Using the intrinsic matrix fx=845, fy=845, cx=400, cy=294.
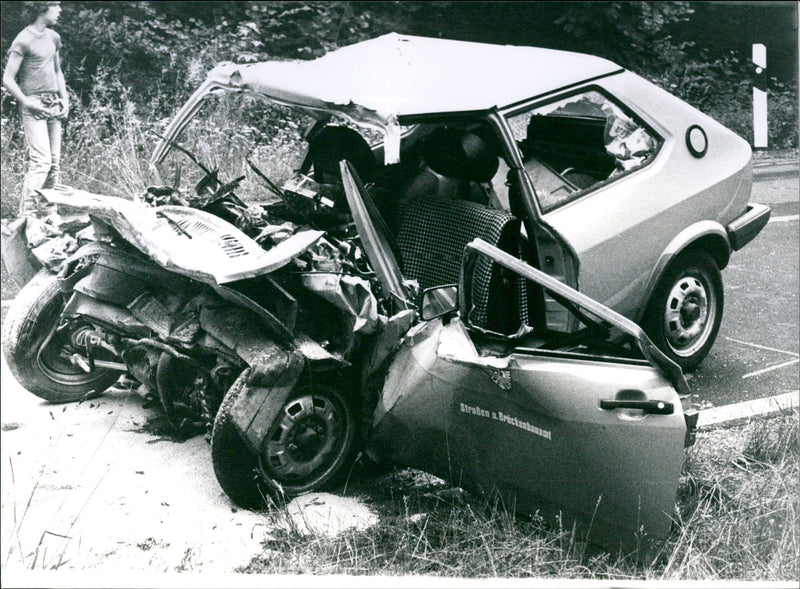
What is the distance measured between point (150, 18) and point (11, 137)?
34.5 inches

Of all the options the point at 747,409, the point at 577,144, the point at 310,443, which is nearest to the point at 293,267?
the point at 310,443

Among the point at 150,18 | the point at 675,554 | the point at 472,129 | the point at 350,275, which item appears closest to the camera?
the point at 675,554

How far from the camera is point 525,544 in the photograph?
327 centimetres

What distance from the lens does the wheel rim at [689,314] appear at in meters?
4.32

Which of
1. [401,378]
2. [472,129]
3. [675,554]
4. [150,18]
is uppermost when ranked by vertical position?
[150,18]

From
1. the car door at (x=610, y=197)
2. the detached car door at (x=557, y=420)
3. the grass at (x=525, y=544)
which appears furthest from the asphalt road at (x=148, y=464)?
the detached car door at (x=557, y=420)

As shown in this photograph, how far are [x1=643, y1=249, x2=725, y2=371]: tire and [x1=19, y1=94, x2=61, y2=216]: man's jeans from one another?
305 centimetres

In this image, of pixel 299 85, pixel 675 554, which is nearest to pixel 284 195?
pixel 299 85

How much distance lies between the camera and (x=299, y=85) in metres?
3.97

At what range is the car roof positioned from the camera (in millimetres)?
3656

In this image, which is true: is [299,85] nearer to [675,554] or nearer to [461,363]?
[461,363]

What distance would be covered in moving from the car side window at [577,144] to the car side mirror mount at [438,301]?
677mm

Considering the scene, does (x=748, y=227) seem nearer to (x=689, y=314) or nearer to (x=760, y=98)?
(x=689, y=314)

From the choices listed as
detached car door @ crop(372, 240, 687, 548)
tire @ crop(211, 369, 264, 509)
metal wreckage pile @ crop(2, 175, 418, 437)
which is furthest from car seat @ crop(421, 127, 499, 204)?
tire @ crop(211, 369, 264, 509)
